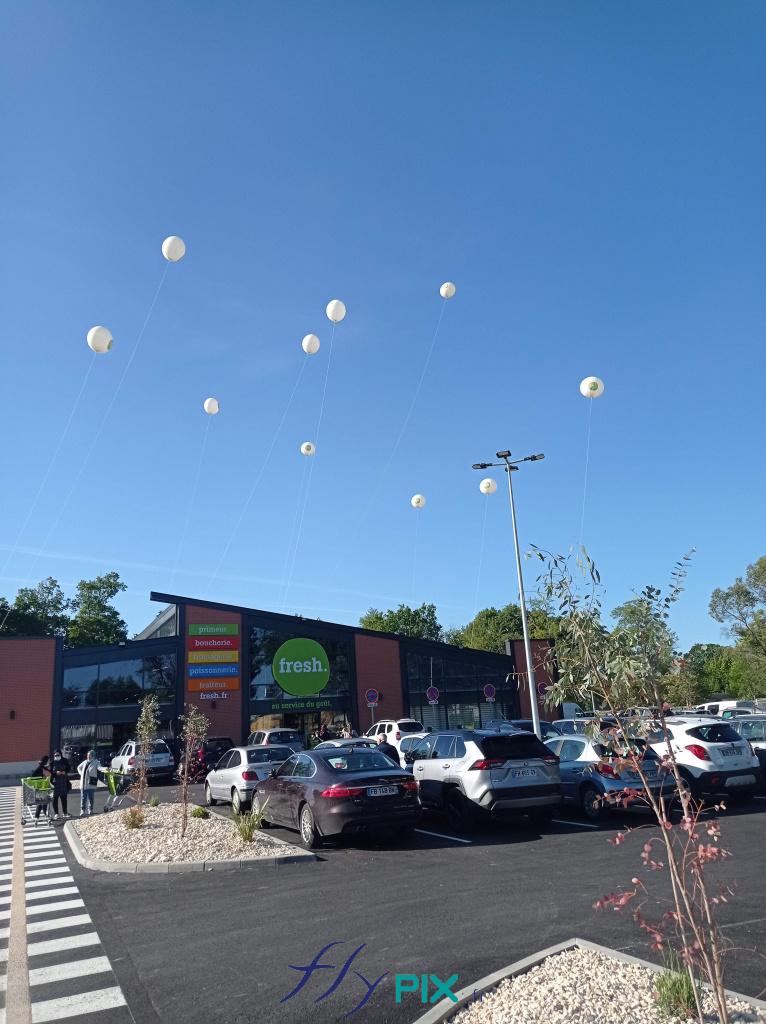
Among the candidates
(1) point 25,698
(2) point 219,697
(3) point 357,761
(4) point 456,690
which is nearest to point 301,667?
(2) point 219,697

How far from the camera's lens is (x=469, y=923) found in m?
6.80

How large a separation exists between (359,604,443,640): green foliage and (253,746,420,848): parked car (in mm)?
83486

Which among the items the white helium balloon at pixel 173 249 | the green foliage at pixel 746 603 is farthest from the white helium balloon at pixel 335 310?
the green foliage at pixel 746 603

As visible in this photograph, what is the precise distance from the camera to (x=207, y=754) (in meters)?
27.9

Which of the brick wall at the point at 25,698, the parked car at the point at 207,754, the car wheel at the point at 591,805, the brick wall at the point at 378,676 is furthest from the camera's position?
the brick wall at the point at 378,676

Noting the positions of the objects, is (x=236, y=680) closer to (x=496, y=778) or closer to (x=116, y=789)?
(x=116, y=789)

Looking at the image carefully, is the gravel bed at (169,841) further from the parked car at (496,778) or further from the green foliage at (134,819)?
the parked car at (496,778)

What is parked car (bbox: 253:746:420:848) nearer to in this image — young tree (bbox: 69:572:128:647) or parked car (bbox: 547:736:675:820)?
parked car (bbox: 547:736:675:820)

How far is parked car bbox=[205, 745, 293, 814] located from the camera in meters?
16.2

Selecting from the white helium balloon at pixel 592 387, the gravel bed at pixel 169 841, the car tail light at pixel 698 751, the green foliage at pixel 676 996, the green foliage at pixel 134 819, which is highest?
the white helium balloon at pixel 592 387

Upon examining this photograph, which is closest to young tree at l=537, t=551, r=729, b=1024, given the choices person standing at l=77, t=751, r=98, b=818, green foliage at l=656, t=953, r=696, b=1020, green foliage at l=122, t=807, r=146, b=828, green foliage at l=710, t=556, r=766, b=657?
green foliage at l=656, t=953, r=696, b=1020

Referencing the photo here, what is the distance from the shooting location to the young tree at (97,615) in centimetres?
7438

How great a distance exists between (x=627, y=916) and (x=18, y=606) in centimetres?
7701

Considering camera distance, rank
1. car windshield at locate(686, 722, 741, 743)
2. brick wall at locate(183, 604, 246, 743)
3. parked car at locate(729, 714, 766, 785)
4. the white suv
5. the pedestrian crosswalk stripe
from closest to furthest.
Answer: the pedestrian crosswalk stripe → the white suv → car windshield at locate(686, 722, 741, 743) → parked car at locate(729, 714, 766, 785) → brick wall at locate(183, 604, 246, 743)
